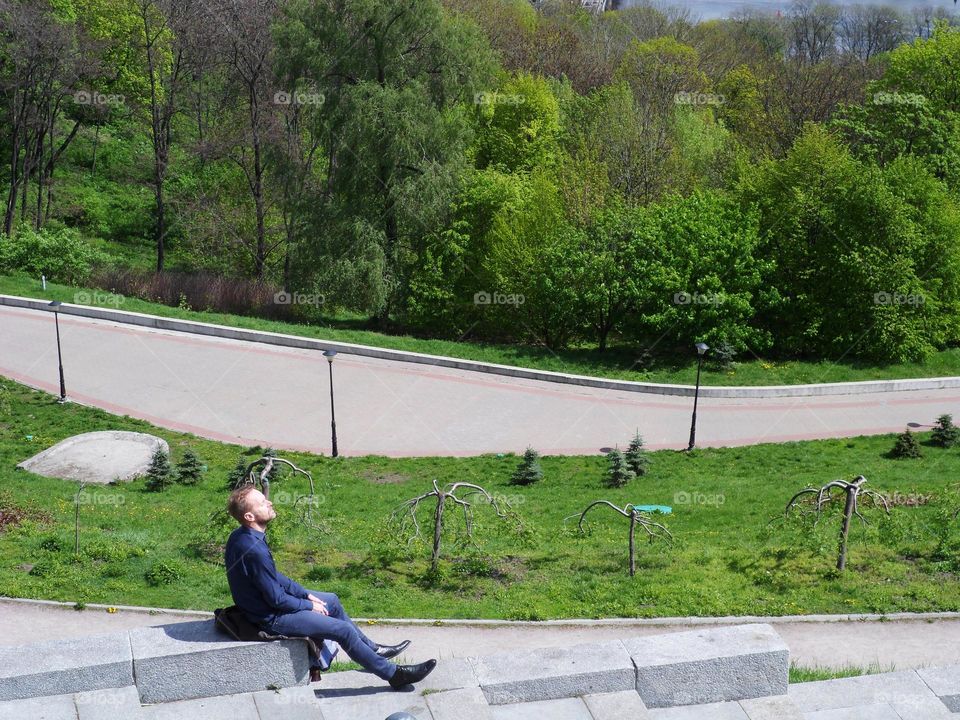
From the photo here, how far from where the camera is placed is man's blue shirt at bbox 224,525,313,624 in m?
8.71

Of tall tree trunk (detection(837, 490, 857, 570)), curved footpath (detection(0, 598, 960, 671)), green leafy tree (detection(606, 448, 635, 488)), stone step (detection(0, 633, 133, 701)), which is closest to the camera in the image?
stone step (detection(0, 633, 133, 701))

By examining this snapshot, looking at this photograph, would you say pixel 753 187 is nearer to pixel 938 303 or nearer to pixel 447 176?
pixel 938 303

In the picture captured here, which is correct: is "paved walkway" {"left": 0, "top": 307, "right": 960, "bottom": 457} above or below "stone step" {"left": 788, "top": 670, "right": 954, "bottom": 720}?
below

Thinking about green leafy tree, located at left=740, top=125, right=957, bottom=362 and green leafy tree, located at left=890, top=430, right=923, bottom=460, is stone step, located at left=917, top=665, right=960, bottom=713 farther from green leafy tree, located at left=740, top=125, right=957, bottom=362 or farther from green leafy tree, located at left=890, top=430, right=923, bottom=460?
green leafy tree, located at left=740, top=125, right=957, bottom=362

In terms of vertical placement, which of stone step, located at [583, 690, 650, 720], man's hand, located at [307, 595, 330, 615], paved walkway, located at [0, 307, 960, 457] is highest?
man's hand, located at [307, 595, 330, 615]

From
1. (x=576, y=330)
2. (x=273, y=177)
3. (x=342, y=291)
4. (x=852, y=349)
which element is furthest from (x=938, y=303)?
(x=273, y=177)

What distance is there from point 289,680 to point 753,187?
30289 millimetres

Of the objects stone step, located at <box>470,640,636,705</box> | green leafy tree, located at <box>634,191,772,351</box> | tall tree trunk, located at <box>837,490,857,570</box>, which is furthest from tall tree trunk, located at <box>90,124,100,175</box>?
stone step, located at <box>470,640,636,705</box>

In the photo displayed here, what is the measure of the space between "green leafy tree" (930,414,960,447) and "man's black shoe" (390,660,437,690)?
63.8 feet

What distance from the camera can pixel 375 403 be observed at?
28.3 meters

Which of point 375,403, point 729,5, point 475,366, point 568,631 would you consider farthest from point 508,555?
point 729,5

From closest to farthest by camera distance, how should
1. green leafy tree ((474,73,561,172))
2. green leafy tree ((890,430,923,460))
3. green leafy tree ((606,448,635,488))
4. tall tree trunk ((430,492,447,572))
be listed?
tall tree trunk ((430,492,447,572))
green leafy tree ((606,448,635,488))
green leafy tree ((890,430,923,460))
green leafy tree ((474,73,561,172))

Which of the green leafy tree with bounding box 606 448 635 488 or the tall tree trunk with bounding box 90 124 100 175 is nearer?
the green leafy tree with bounding box 606 448 635 488

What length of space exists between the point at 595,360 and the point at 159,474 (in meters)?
14.6
